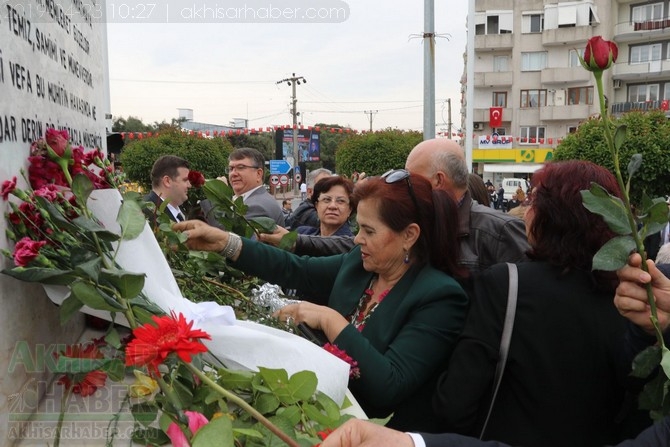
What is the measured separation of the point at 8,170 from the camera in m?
1.49

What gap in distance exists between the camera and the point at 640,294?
1.37 metres

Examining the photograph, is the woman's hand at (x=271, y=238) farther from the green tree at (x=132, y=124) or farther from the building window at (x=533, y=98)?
the green tree at (x=132, y=124)

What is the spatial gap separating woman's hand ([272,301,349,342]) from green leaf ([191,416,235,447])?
2.89 ft

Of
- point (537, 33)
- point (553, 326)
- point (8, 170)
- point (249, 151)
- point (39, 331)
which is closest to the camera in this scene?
point (8, 170)

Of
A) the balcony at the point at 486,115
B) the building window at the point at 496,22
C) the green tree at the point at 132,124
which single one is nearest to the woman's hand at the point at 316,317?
the balcony at the point at 486,115

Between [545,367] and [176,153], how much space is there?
16.0m

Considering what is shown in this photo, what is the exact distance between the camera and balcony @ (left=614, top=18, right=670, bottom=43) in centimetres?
3884

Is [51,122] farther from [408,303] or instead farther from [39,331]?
[408,303]

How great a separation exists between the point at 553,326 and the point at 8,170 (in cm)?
154

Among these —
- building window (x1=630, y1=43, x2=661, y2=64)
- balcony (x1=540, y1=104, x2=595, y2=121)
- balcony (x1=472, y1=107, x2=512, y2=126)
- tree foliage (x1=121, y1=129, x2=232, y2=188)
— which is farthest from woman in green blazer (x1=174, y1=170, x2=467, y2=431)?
building window (x1=630, y1=43, x2=661, y2=64)

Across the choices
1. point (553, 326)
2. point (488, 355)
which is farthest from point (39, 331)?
point (553, 326)

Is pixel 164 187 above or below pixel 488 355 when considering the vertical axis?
above

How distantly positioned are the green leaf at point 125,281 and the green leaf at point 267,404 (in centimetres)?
35

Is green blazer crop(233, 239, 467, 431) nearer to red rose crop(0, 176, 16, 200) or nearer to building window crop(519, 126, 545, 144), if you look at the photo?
red rose crop(0, 176, 16, 200)
